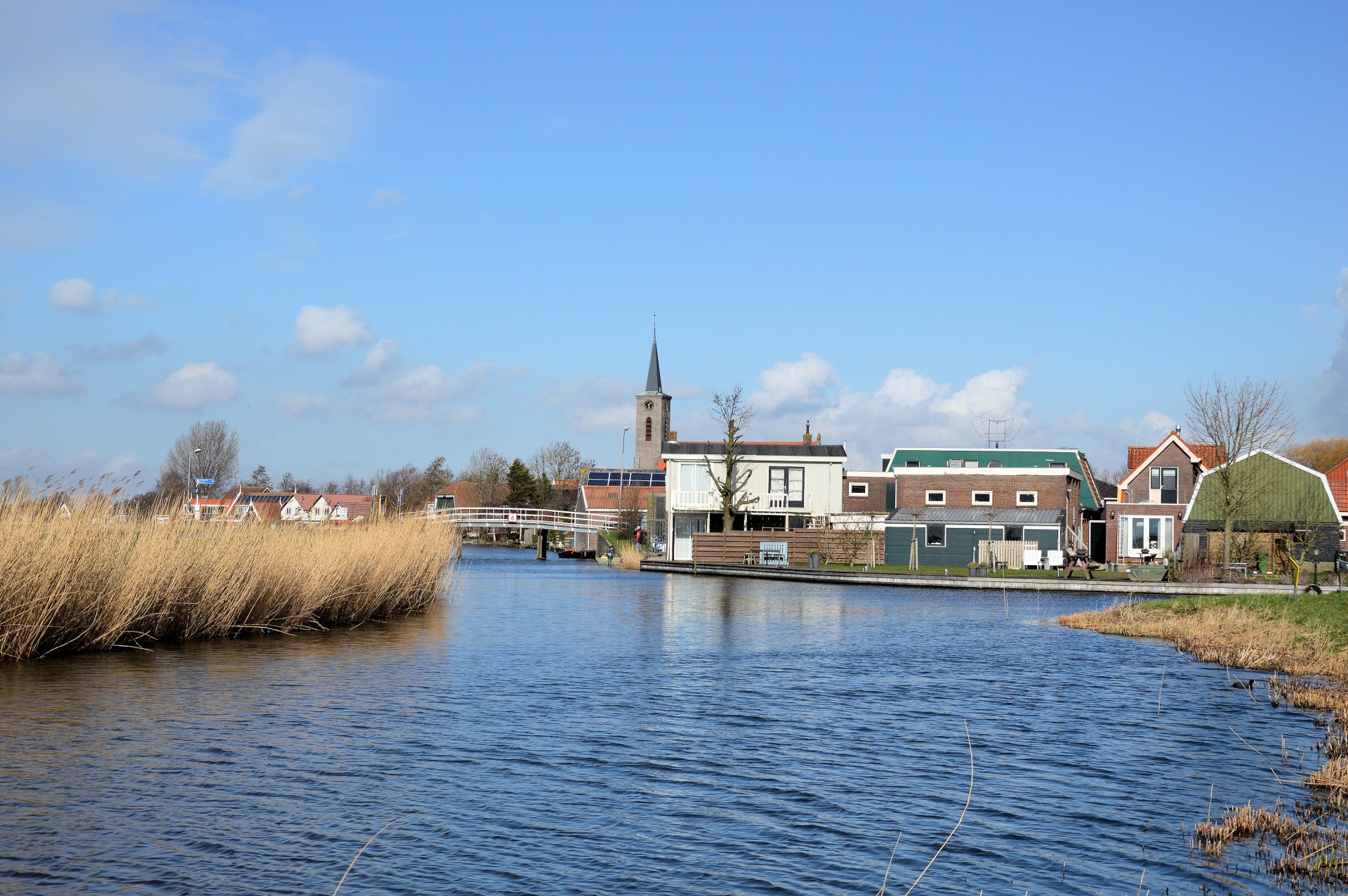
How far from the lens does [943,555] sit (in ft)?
177

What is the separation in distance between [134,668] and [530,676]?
5459 mm

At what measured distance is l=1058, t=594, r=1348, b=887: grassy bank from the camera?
845 centimetres

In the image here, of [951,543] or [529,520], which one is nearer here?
[951,543]

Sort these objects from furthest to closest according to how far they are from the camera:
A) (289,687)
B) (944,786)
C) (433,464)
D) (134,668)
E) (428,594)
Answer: (433,464) < (428,594) < (134,668) < (289,687) < (944,786)

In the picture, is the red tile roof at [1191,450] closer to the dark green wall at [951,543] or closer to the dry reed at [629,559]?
the dark green wall at [951,543]

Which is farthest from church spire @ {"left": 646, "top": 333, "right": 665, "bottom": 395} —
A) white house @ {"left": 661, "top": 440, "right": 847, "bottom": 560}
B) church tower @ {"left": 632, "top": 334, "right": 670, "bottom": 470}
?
white house @ {"left": 661, "top": 440, "right": 847, "bottom": 560}

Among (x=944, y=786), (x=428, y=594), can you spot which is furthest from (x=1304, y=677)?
(x=428, y=594)

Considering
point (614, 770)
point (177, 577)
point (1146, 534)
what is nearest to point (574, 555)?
point (1146, 534)

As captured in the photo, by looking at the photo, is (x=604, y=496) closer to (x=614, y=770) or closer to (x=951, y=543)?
(x=951, y=543)

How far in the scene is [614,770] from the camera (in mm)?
10883

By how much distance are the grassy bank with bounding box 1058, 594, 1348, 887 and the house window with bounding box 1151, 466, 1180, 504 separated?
27.8 meters

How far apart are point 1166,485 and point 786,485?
60.6 ft

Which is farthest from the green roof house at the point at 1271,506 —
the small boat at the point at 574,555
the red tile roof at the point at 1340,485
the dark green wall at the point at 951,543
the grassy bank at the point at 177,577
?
the small boat at the point at 574,555

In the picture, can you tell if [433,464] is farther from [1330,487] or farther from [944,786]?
[944,786]
